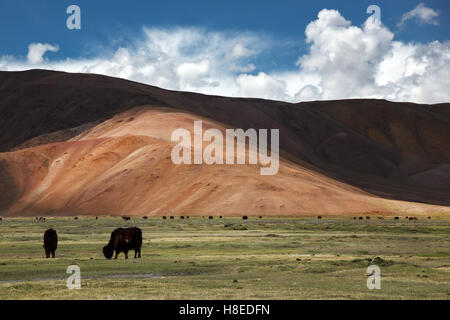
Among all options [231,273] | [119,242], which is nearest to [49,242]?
[119,242]

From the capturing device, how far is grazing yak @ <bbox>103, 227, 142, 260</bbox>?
37.3 meters

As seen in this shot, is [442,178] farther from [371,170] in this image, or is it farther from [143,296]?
[143,296]

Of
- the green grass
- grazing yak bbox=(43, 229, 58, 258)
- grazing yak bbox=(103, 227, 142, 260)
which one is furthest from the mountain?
grazing yak bbox=(103, 227, 142, 260)

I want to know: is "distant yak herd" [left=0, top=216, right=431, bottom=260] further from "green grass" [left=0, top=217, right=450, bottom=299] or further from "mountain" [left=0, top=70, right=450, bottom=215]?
"mountain" [left=0, top=70, right=450, bottom=215]

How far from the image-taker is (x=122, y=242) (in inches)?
1485

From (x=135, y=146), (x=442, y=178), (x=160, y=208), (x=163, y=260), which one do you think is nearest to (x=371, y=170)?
(x=442, y=178)

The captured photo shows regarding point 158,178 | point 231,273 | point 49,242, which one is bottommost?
point 231,273

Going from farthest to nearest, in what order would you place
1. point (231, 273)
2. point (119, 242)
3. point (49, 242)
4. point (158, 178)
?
1. point (158, 178)
2. point (49, 242)
3. point (119, 242)
4. point (231, 273)

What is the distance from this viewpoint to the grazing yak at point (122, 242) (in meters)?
37.3

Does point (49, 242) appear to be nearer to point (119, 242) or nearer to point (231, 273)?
point (119, 242)

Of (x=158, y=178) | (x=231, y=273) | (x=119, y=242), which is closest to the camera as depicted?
(x=231, y=273)

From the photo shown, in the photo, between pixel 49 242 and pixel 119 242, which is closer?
pixel 119 242

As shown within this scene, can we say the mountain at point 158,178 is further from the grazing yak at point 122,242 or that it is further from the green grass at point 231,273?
the grazing yak at point 122,242
